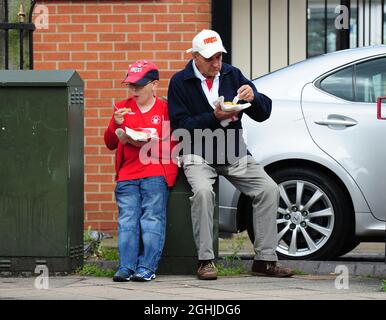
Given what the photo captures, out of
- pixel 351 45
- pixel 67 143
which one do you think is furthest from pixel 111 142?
pixel 351 45

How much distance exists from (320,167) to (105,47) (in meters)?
3.31

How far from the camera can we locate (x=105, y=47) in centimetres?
1277

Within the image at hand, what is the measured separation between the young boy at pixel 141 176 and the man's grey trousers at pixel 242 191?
217 millimetres

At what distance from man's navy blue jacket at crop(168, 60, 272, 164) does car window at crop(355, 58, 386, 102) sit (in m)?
1.07

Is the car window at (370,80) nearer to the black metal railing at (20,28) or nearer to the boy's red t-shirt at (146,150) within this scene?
the boy's red t-shirt at (146,150)

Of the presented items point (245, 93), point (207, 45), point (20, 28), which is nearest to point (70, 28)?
point (20, 28)

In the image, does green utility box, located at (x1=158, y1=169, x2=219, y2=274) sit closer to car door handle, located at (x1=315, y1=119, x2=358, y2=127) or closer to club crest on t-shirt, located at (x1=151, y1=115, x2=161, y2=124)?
club crest on t-shirt, located at (x1=151, y1=115, x2=161, y2=124)

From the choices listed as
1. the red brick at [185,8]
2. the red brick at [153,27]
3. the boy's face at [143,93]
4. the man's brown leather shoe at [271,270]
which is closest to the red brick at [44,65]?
the red brick at [153,27]

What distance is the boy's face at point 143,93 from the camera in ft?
31.2

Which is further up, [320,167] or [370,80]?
[370,80]

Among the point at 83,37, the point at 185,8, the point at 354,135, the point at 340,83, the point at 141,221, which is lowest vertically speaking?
the point at 141,221

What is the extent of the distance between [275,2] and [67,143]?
4222mm

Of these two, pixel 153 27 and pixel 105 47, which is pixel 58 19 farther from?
pixel 153 27
